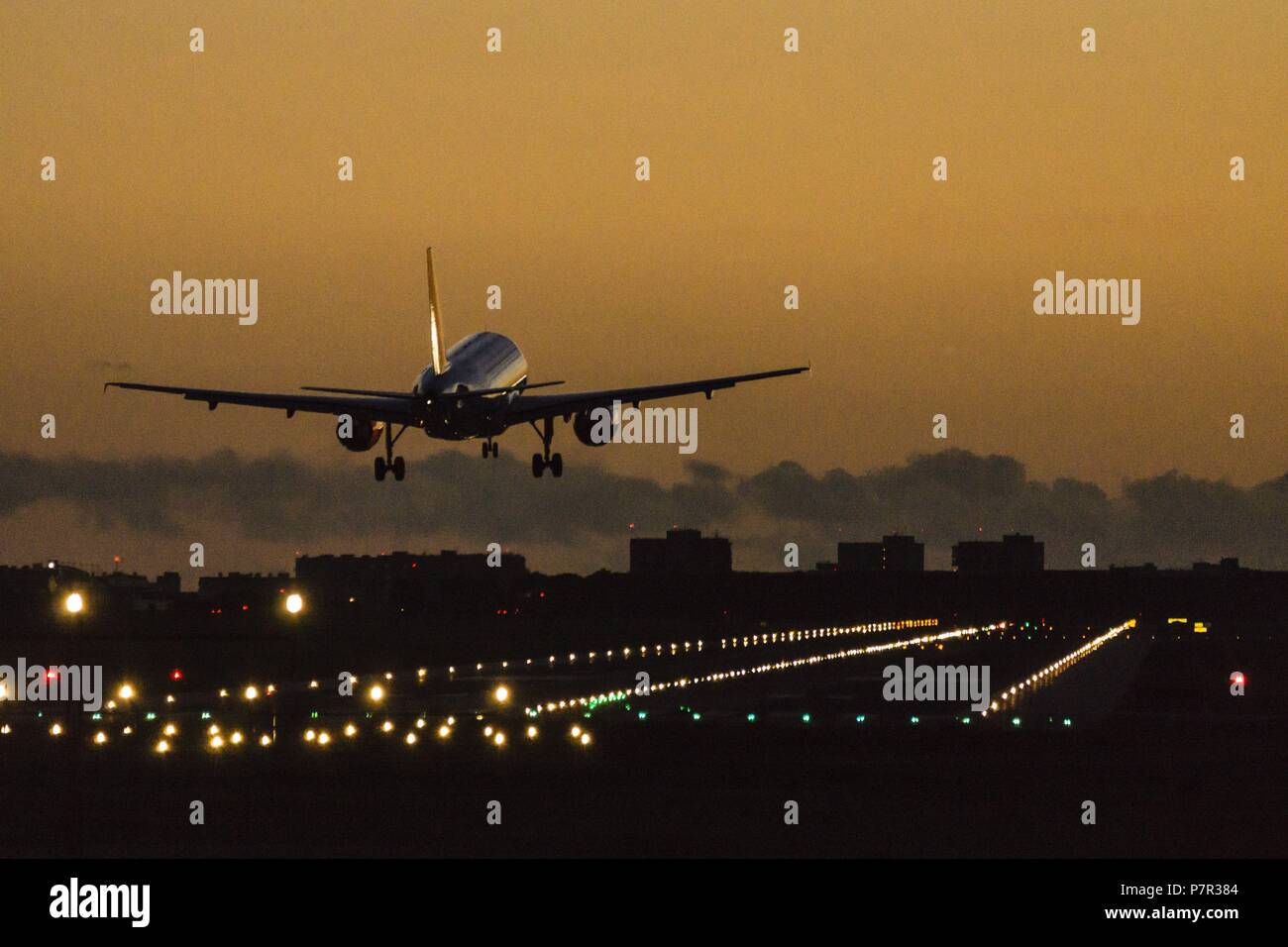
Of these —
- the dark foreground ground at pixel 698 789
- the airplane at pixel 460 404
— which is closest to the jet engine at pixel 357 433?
the airplane at pixel 460 404

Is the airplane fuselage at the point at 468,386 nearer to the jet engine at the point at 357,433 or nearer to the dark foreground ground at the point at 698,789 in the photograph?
the jet engine at the point at 357,433

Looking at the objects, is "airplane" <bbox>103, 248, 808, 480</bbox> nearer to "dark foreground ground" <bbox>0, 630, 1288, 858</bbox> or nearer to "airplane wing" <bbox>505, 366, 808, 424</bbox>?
"airplane wing" <bbox>505, 366, 808, 424</bbox>

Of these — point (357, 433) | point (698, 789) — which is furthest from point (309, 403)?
point (698, 789)

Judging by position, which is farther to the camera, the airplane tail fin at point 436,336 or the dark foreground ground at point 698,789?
the airplane tail fin at point 436,336

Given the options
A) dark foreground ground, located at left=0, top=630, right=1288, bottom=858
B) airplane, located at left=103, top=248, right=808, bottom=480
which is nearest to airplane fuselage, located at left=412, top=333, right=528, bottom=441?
airplane, located at left=103, top=248, right=808, bottom=480

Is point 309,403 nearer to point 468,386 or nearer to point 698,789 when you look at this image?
point 468,386

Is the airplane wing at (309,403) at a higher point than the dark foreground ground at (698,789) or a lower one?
higher
